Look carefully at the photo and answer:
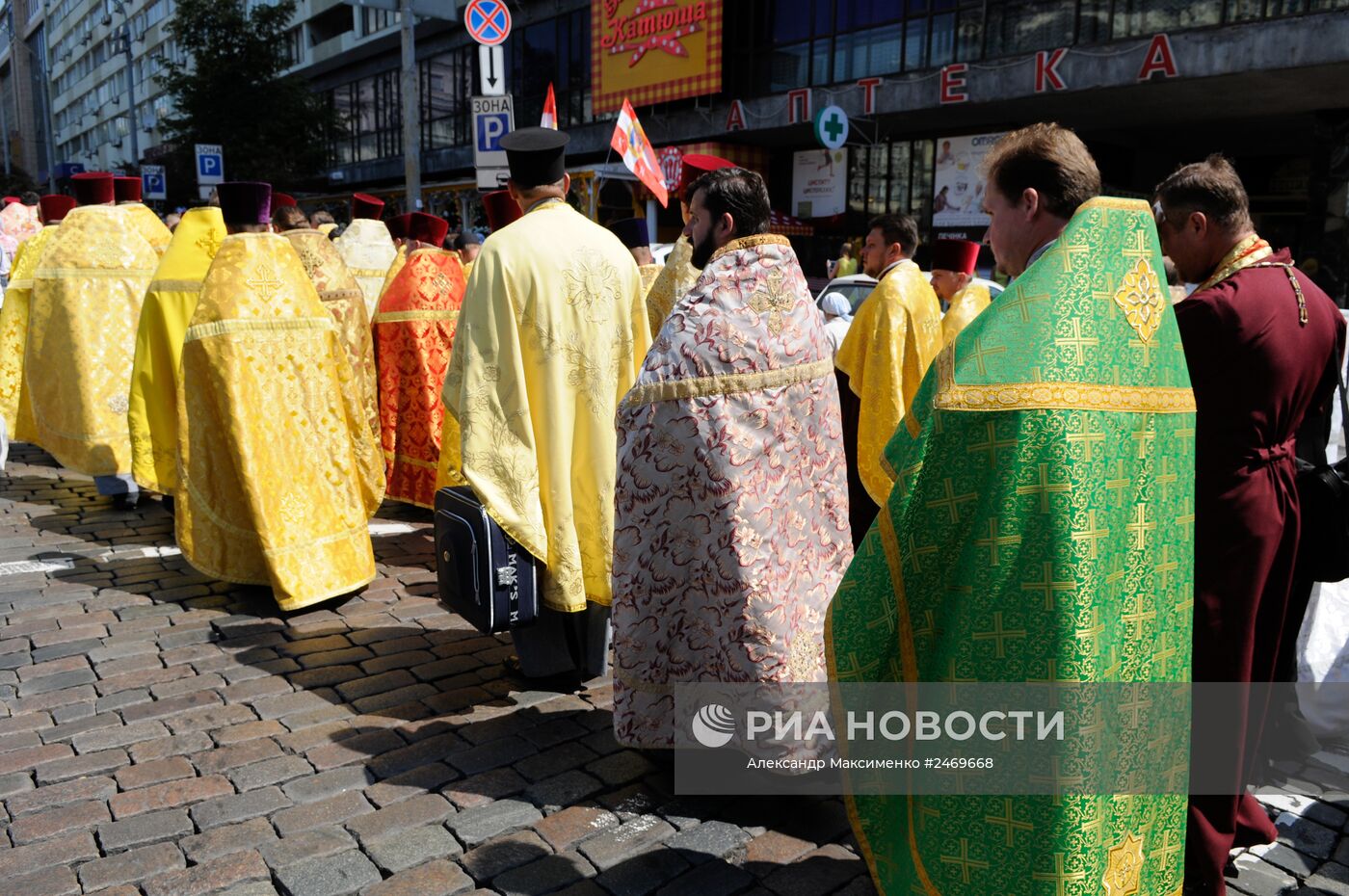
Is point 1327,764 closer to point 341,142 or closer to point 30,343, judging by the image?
point 30,343

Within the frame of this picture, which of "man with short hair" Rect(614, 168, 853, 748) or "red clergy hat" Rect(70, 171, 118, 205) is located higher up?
"red clergy hat" Rect(70, 171, 118, 205)

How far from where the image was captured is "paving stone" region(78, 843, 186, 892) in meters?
2.79

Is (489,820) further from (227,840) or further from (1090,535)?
(1090,535)

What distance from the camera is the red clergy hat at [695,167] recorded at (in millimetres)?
3444

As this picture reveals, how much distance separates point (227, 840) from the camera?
3.00m

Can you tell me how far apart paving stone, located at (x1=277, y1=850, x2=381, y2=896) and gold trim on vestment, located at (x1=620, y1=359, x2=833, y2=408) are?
153 cm

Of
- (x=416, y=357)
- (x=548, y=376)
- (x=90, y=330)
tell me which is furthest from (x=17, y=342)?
(x=548, y=376)

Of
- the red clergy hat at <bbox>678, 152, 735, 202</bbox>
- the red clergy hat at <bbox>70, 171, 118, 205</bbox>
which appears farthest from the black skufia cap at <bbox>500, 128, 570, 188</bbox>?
the red clergy hat at <bbox>70, 171, 118, 205</bbox>

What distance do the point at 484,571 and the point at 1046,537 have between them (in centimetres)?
211

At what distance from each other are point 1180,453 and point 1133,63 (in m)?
15.2

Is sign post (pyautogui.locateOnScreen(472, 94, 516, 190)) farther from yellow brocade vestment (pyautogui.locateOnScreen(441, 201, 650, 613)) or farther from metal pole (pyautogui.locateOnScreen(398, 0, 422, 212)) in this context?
yellow brocade vestment (pyautogui.locateOnScreen(441, 201, 650, 613))

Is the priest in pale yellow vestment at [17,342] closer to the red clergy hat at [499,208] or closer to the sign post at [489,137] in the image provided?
the sign post at [489,137]

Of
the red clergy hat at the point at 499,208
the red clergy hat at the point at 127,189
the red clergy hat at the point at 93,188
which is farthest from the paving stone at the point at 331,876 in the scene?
the red clergy hat at the point at 127,189

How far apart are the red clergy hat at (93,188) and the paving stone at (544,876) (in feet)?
20.2
